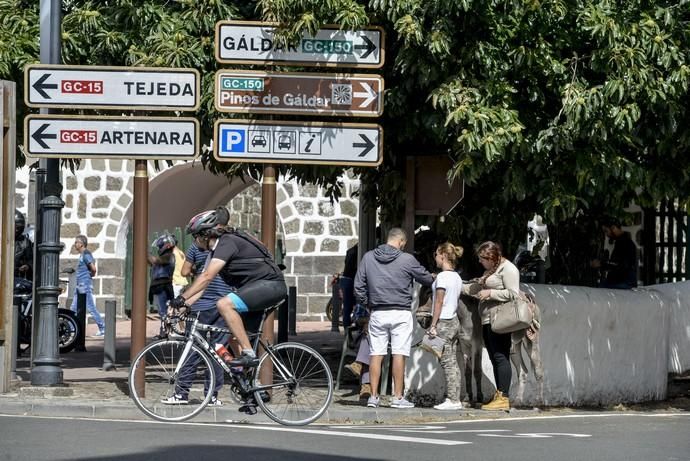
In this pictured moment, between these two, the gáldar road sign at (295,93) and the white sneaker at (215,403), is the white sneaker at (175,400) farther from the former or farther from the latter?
the gáldar road sign at (295,93)

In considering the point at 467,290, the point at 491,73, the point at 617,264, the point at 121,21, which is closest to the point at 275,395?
the point at 467,290

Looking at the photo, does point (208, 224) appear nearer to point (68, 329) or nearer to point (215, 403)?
point (215, 403)

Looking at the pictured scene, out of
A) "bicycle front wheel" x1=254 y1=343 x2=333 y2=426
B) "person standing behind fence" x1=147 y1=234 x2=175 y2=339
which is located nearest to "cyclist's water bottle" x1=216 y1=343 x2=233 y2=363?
"bicycle front wheel" x1=254 y1=343 x2=333 y2=426

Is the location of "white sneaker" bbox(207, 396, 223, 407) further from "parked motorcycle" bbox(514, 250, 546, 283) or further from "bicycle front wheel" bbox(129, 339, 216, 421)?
"parked motorcycle" bbox(514, 250, 546, 283)

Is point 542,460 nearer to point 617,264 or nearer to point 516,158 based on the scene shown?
point 516,158

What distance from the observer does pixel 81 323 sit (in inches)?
824

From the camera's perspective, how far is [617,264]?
57.3 ft

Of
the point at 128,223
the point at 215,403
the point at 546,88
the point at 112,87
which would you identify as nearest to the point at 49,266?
the point at 112,87

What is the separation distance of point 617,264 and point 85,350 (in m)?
7.37

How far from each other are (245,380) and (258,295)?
0.65m

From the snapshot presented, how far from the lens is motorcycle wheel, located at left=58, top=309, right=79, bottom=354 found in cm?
2048

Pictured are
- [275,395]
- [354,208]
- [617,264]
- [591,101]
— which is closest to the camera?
[275,395]

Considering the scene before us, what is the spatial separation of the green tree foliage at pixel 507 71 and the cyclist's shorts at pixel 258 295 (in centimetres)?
261

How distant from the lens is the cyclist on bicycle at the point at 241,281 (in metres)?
11.9
